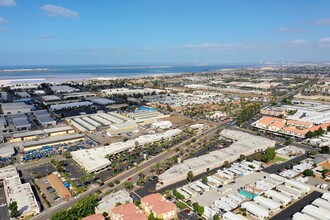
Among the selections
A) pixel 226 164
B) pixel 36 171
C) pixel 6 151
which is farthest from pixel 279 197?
pixel 6 151

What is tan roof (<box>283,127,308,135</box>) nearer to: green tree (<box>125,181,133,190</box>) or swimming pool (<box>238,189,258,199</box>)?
swimming pool (<box>238,189,258,199</box>)

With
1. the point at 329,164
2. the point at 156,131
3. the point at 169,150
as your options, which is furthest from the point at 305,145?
the point at 156,131

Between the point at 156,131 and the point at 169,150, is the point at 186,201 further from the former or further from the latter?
the point at 156,131

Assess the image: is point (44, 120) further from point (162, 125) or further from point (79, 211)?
point (79, 211)

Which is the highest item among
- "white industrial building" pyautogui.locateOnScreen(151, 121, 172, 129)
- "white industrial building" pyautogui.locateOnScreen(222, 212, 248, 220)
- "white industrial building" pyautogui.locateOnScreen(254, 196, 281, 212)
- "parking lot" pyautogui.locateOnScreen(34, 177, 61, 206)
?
"white industrial building" pyautogui.locateOnScreen(151, 121, 172, 129)

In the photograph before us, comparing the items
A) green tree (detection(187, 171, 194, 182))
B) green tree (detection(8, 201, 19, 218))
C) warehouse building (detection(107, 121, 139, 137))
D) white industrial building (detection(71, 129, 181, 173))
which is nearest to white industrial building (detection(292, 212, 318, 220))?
green tree (detection(187, 171, 194, 182))

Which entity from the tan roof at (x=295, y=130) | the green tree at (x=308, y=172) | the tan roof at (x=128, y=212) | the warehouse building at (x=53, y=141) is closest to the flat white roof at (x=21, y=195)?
the tan roof at (x=128, y=212)

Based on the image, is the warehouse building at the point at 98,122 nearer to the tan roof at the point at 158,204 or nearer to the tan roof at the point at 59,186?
the tan roof at the point at 59,186
